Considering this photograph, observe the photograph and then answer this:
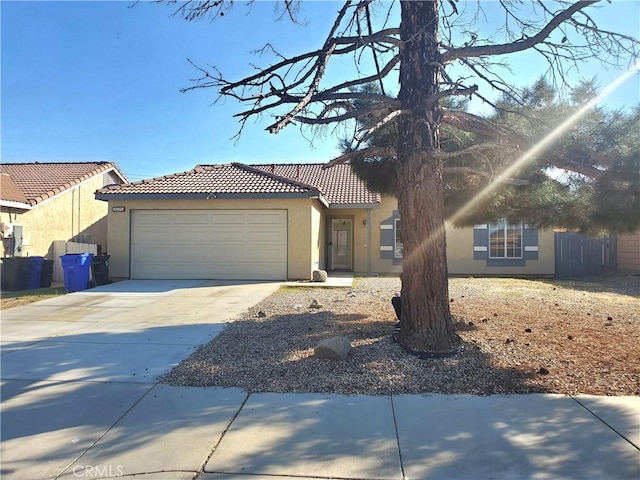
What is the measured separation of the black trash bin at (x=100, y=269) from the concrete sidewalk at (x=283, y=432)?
8317mm

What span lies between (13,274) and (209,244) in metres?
5.74

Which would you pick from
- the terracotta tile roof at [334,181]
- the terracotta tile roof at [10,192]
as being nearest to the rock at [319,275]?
the terracotta tile roof at [334,181]

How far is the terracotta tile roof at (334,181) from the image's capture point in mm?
16938

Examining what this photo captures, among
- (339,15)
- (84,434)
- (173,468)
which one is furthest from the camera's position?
(339,15)

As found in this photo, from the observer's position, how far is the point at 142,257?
14.3m

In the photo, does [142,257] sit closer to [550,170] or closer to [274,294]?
[274,294]

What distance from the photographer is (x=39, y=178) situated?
742 inches

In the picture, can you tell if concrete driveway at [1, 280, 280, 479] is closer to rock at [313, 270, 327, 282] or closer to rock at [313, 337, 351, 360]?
rock at [313, 337, 351, 360]

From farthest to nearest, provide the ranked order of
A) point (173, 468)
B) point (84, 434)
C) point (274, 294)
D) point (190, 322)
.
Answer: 1. point (274, 294)
2. point (190, 322)
3. point (84, 434)
4. point (173, 468)

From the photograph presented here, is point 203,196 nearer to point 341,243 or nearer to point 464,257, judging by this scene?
point 341,243

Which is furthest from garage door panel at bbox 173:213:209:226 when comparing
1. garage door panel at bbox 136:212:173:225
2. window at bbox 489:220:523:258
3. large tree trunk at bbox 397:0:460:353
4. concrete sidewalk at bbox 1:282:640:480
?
window at bbox 489:220:523:258

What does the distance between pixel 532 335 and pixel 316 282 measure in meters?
7.78

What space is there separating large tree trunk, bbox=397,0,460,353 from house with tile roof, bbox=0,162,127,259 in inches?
562

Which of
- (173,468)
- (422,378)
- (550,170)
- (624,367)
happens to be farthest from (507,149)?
(173,468)
